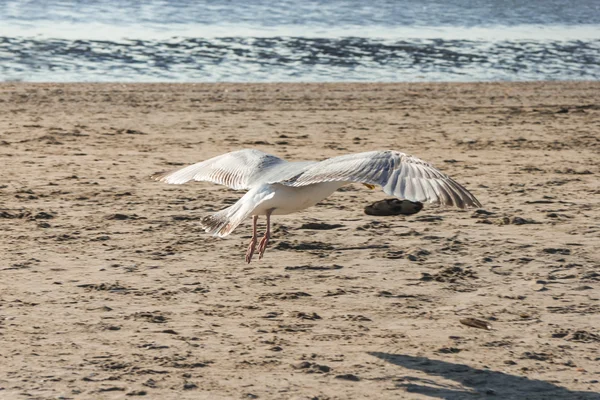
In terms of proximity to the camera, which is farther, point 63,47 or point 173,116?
point 63,47

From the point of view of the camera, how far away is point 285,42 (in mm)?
23312

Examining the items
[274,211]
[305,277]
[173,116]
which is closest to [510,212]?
[305,277]

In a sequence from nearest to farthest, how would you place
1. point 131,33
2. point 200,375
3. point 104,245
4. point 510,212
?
1. point 200,375
2. point 104,245
3. point 510,212
4. point 131,33

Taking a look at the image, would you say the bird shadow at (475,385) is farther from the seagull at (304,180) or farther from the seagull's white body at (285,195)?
the seagull's white body at (285,195)

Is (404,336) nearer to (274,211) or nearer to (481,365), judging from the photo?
(481,365)

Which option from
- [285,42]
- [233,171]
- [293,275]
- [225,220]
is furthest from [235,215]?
[285,42]

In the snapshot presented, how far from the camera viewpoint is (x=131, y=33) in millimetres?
24516

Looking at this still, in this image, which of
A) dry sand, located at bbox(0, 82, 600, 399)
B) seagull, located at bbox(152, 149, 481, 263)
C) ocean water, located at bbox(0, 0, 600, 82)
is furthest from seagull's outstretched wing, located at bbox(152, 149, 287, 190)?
ocean water, located at bbox(0, 0, 600, 82)

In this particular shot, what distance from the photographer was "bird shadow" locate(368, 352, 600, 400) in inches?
204

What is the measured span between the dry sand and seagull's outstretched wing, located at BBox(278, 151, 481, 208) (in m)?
0.89

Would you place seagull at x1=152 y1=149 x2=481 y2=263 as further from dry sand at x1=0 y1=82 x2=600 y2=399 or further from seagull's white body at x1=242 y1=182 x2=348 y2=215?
dry sand at x1=0 y1=82 x2=600 y2=399

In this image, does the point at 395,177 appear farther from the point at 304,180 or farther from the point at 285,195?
the point at 285,195

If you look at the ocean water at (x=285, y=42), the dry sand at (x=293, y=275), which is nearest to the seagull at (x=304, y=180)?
the dry sand at (x=293, y=275)

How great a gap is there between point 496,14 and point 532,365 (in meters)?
29.9
